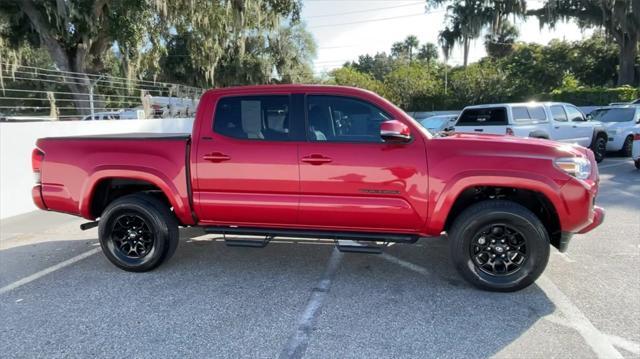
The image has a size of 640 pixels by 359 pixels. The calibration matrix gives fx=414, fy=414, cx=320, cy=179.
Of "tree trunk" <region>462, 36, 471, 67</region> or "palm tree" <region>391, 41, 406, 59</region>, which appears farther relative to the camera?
"palm tree" <region>391, 41, 406, 59</region>

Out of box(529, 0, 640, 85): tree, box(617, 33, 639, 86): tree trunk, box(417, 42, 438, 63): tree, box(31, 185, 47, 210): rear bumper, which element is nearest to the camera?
box(31, 185, 47, 210): rear bumper

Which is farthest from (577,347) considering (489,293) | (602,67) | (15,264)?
(602,67)

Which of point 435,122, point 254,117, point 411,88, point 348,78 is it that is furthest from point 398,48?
point 254,117

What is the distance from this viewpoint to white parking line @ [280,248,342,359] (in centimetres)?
299

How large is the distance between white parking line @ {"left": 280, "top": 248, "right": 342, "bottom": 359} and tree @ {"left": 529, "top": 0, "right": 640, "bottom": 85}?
27.2 meters

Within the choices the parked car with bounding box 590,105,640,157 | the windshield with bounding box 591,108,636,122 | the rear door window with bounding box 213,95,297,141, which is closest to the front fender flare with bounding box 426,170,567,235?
the rear door window with bounding box 213,95,297,141

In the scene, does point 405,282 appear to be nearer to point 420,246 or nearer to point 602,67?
point 420,246

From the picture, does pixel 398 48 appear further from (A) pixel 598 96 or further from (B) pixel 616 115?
(B) pixel 616 115

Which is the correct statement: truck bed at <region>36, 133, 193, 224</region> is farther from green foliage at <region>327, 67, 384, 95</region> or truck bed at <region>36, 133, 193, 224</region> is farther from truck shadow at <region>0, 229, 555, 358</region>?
green foliage at <region>327, 67, 384, 95</region>

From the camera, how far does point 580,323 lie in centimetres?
331

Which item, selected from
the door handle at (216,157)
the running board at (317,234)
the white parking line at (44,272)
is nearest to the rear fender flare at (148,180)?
the running board at (317,234)

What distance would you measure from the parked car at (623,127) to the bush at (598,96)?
12.5 metres

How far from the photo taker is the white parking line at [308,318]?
2.99 metres

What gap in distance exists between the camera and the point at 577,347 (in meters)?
2.98
